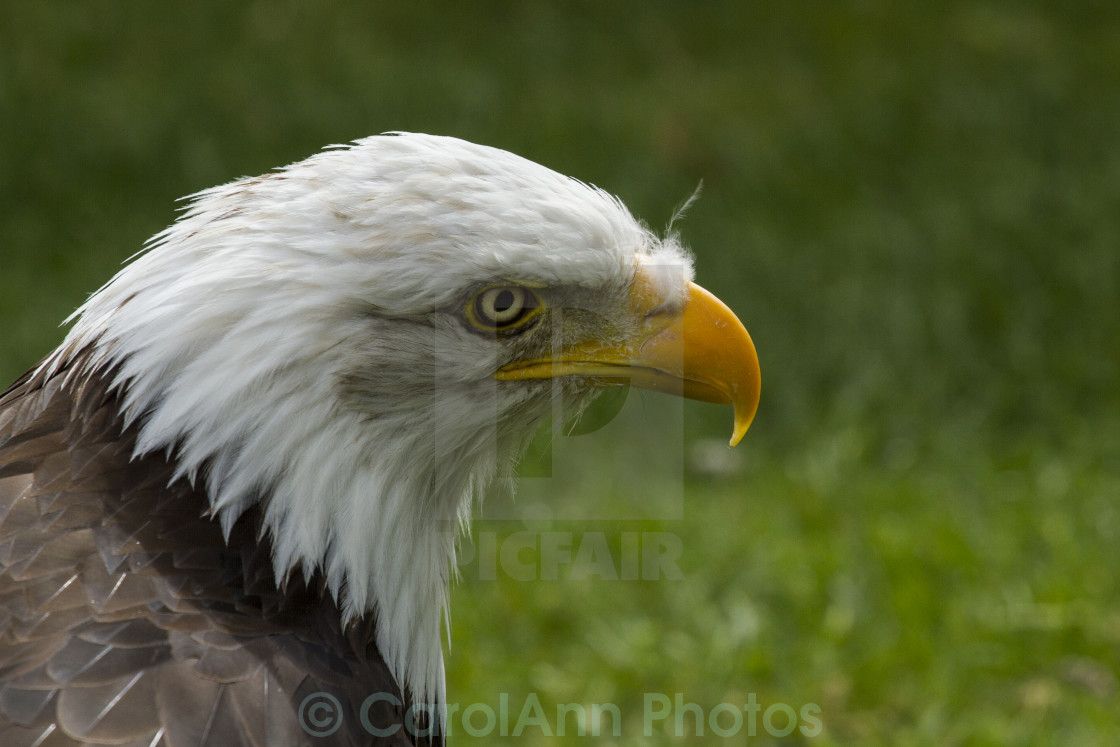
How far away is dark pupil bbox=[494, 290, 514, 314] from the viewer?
2.04m

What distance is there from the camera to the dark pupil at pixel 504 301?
2.04m

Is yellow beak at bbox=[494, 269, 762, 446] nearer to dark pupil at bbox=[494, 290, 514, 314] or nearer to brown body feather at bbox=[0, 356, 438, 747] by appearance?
dark pupil at bbox=[494, 290, 514, 314]

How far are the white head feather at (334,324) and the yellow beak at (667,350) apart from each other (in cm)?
13

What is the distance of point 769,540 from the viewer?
419 cm

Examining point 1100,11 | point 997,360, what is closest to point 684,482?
point 997,360

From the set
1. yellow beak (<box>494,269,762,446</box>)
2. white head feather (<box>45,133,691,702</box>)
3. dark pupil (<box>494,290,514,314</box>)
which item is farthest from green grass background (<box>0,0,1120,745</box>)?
dark pupil (<box>494,290,514,314</box>)

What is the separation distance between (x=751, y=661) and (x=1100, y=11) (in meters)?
5.54

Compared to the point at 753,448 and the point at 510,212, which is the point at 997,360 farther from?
the point at 510,212

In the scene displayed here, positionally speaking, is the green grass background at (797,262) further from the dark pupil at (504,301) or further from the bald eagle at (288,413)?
the dark pupil at (504,301)

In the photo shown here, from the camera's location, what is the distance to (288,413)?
1.94 metres
